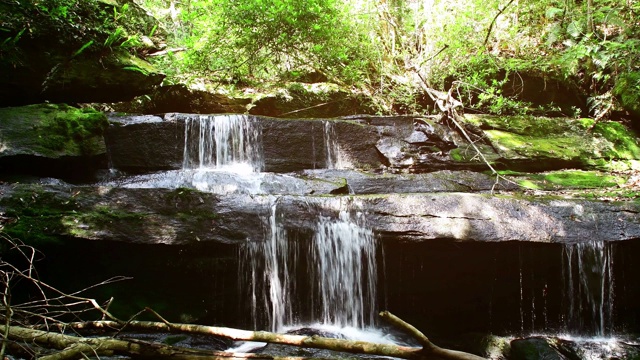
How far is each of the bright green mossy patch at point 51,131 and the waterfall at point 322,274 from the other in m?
3.62

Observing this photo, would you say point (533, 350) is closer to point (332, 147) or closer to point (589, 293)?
point (589, 293)

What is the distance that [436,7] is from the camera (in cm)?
1184

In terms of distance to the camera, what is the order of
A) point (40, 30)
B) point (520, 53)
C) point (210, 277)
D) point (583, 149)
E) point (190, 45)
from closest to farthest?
point (210, 277), point (40, 30), point (583, 149), point (190, 45), point (520, 53)

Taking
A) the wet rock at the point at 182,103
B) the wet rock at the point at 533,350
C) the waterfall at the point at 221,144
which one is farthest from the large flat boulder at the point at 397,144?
the wet rock at the point at 533,350

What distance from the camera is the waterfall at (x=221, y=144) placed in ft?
25.2

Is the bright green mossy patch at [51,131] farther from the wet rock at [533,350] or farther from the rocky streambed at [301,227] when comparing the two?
the wet rock at [533,350]

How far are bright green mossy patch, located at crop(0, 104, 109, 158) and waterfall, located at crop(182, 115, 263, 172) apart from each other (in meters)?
1.54

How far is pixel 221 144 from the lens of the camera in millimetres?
7773

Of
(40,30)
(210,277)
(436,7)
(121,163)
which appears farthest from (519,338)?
A: (436,7)

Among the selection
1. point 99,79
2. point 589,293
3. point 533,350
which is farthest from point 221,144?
point 589,293

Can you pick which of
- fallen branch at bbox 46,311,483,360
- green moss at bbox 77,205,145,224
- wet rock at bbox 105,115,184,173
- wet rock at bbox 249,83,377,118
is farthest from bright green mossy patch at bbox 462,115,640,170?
fallen branch at bbox 46,311,483,360

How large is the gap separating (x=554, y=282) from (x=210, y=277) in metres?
4.67

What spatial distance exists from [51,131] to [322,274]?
4.81 meters

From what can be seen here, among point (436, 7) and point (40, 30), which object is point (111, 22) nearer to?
point (40, 30)
